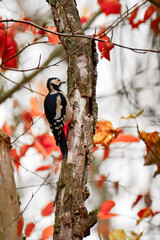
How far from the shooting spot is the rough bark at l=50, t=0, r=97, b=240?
335 cm

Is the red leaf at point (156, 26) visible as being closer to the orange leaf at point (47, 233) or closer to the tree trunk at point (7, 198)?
the tree trunk at point (7, 198)

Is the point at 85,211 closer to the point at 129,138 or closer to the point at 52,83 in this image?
the point at 52,83

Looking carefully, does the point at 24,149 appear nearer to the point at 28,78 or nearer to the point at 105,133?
the point at 28,78

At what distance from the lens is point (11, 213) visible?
3.46 m

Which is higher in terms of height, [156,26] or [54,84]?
[156,26]

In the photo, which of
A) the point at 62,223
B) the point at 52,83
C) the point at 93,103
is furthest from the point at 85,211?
the point at 52,83

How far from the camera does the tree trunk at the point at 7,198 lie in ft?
11.0

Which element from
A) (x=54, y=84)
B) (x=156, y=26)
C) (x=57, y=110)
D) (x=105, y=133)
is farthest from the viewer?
(x=156, y=26)

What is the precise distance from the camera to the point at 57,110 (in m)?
4.82

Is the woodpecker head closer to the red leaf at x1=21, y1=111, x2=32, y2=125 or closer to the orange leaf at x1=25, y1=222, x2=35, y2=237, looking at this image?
the red leaf at x1=21, y1=111, x2=32, y2=125

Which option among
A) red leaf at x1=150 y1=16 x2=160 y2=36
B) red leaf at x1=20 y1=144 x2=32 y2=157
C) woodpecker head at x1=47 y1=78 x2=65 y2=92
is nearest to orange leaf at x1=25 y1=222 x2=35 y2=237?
red leaf at x1=20 y1=144 x2=32 y2=157

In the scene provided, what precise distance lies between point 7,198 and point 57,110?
171 cm

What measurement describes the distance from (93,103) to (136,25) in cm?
300

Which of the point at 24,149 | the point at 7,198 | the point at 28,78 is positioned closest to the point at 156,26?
the point at 28,78
